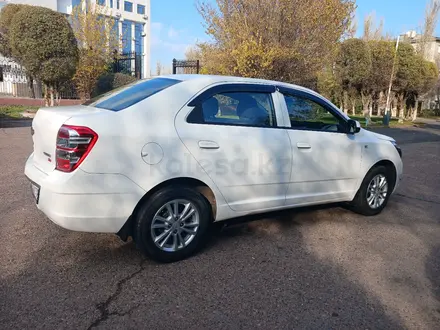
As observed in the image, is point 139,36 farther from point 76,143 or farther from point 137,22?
point 76,143

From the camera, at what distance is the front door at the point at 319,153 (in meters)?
4.28

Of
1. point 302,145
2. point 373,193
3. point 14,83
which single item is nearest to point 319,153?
point 302,145

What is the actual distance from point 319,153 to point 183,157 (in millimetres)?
1754

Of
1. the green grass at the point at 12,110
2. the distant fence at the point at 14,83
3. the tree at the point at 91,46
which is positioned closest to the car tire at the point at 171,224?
the green grass at the point at 12,110

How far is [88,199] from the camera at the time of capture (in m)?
3.15

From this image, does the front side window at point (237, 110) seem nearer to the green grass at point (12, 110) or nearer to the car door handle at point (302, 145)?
the car door handle at point (302, 145)

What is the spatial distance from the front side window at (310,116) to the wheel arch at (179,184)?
4.12 ft

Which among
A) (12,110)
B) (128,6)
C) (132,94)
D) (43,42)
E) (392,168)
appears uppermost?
(128,6)

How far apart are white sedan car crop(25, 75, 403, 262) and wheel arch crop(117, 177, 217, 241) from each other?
10 millimetres

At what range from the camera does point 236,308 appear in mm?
2908

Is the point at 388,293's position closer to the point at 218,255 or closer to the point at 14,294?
the point at 218,255

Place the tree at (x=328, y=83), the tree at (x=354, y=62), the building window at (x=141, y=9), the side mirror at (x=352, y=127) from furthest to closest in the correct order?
the building window at (x=141, y=9), the tree at (x=354, y=62), the tree at (x=328, y=83), the side mirror at (x=352, y=127)

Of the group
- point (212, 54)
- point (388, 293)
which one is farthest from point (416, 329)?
point (212, 54)

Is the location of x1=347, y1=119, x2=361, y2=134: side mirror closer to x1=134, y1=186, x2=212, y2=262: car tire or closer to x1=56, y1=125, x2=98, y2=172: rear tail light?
x1=134, y1=186, x2=212, y2=262: car tire
